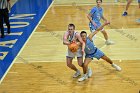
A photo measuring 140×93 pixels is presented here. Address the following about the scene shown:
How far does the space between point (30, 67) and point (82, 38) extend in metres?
2.11

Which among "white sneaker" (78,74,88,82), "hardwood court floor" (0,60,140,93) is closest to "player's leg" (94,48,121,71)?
"hardwood court floor" (0,60,140,93)

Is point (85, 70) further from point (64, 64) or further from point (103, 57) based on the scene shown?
point (64, 64)

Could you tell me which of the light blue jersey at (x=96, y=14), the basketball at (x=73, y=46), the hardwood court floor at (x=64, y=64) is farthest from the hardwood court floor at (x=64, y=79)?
the light blue jersey at (x=96, y=14)

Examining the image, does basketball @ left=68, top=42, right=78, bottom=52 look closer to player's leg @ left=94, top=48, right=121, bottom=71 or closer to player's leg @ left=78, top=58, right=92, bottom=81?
player's leg @ left=78, top=58, right=92, bottom=81

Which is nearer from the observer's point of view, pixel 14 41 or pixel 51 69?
pixel 51 69

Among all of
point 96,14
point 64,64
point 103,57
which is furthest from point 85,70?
point 96,14

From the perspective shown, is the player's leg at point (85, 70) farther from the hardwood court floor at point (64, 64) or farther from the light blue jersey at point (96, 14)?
the light blue jersey at point (96, 14)

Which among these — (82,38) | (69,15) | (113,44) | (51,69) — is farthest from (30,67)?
(69,15)

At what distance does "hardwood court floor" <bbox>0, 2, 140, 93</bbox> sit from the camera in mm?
8008

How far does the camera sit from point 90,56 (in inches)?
320

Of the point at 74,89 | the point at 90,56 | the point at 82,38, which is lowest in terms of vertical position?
the point at 74,89

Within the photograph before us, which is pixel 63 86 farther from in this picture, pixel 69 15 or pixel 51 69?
pixel 69 15

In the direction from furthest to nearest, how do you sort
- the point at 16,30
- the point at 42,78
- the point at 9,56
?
the point at 16,30
the point at 9,56
the point at 42,78

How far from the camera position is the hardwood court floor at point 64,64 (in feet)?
26.3
